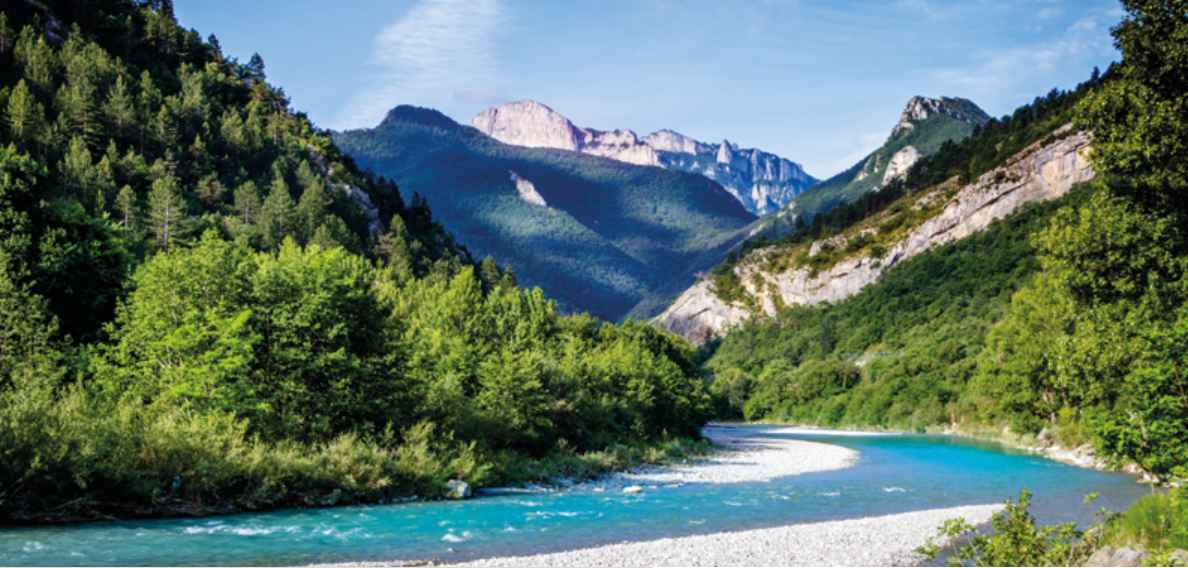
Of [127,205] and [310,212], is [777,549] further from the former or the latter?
[310,212]

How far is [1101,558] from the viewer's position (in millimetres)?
12039

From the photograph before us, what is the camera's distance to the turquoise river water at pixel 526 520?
16388mm

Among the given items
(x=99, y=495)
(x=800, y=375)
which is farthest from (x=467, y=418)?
(x=800, y=375)

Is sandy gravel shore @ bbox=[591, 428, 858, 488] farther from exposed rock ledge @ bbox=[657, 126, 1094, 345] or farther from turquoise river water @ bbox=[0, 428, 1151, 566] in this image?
exposed rock ledge @ bbox=[657, 126, 1094, 345]

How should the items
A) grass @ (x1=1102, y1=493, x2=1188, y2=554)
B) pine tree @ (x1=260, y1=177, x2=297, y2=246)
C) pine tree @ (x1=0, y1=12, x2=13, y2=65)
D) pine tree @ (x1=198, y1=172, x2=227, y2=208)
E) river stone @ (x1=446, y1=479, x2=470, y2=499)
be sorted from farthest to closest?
pine tree @ (x1=0, y1=12, x2=13, y2=65), pine tree @ (x1=198, y1=172, x2=227, y2=208), pine tree @ (x1=260, y1=177, x2=297, y2=246), river stone @ (x1=446, y1=479, x2=470, y2=499), grass @ (x1=1102, y1=493, x2=1188, y2=554)

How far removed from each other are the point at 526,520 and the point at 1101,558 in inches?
619

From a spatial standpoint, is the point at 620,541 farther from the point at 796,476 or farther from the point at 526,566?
the point at 796,476

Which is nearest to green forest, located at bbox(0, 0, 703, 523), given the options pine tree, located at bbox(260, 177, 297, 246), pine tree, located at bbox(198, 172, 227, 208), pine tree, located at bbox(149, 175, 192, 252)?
pine tree, located at bbox(149, 175, 192, 252)

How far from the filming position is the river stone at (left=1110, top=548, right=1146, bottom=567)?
36.1 feet

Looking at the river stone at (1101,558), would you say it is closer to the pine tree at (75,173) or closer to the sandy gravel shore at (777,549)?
the sandy gravel shore at (777,549)

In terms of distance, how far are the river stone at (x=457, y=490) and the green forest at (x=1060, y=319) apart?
21571 millimetres

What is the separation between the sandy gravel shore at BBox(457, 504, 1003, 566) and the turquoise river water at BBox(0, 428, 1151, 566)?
1433mm

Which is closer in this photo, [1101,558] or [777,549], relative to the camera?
[1101,558]

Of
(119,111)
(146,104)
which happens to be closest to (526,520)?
(119,111)
